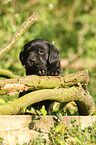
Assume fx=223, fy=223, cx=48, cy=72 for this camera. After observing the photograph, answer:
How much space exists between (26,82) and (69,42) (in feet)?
21.3

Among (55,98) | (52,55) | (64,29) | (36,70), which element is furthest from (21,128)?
(64,29)

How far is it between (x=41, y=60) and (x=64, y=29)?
6.35 metres

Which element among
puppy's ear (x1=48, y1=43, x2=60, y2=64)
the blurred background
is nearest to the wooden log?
puppy's ear (x1=48, y1=43, x2=60, y2=64)

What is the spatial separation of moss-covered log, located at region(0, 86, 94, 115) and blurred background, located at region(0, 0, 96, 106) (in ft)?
8.33

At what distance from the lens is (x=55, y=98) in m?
2.34

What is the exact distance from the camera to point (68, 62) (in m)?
7.60

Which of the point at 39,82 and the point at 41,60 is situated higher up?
the point at 41,60

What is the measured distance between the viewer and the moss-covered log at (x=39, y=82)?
2.22 metres

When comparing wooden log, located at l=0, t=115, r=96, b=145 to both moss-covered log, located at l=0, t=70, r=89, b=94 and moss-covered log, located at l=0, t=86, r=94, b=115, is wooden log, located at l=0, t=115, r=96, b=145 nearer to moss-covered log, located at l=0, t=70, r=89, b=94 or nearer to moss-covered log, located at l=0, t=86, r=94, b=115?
moss-covered log, located at l=0, t=86, r=94, b=115

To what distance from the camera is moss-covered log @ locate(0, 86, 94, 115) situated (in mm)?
2195

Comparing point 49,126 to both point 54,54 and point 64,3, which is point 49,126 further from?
point 64,3

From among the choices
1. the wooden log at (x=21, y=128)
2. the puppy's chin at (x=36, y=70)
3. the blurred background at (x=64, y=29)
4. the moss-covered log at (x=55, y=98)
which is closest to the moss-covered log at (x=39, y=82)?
the moss-covered log at (x=55, y=98)

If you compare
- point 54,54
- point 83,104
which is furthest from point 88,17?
point 83,104

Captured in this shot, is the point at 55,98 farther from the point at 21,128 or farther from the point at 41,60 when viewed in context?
the point at 41,60
